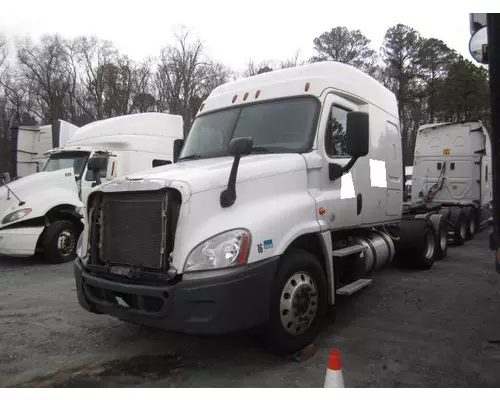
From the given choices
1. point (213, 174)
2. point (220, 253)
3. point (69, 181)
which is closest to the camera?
point (220, 253)

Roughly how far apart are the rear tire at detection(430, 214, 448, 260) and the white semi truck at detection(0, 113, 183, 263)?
6.05 meters

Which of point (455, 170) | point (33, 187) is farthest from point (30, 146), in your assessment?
point (455, 170)

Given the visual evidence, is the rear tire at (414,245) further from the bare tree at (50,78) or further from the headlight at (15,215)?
the bare tree at (50,78)

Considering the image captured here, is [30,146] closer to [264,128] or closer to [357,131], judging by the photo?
[264,128]

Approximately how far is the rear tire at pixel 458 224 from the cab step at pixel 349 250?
7.72 meters

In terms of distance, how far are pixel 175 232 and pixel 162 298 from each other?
54cm

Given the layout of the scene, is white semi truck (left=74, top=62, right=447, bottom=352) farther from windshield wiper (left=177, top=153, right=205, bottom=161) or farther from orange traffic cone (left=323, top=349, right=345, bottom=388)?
orange traffic cone (left=323, top=349, right=345, bottom=388)

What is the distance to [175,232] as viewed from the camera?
133 inches

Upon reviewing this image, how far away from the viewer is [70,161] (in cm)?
995

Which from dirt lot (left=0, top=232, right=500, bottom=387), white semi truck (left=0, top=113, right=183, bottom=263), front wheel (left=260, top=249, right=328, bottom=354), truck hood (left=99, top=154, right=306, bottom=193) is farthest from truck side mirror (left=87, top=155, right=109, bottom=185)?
front wheel (left=260, top=249, right=328, bottom=354)

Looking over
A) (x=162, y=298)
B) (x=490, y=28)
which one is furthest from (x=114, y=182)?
(x=490, y=28)

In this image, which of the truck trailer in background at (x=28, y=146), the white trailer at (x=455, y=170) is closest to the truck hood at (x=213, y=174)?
the white trailer at (x=455, y=170)

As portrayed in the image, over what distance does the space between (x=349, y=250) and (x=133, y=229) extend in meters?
2.58

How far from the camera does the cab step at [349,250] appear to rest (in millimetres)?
4543
